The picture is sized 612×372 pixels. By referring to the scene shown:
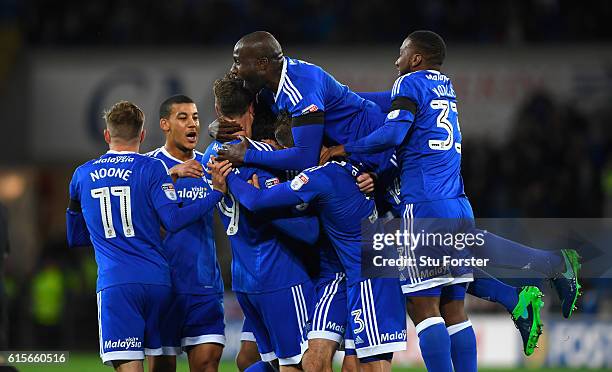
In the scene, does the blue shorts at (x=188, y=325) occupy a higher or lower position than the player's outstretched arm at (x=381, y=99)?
lower

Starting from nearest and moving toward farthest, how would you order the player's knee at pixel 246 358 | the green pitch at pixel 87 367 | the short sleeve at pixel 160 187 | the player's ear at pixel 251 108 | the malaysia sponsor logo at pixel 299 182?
the malaysia sponsor logo at pixel 299 182 < the short sleeve at pixel 160 187 < the player's ear at pixel 251 108 < the player's knee at pixel 246 358 < the green pitch at pixel 87 367

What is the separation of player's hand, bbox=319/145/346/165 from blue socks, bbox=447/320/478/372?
146 centimetres

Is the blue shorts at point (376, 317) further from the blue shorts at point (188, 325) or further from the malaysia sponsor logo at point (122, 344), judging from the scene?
the malaysia sponsor logo at point (122, 344)

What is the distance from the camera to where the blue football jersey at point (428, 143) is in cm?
686

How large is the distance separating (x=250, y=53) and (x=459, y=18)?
11.8 meters

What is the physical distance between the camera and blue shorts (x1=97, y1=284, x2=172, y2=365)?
22.5 feet

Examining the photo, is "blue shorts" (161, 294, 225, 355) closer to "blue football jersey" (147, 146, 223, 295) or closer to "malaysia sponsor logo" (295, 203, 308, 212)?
"blue football jersey" (147, 146, 223, 295)

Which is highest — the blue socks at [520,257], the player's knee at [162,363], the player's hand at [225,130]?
the player's hand at [225,130]

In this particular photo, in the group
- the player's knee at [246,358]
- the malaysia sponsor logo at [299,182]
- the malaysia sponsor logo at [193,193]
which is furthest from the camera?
the player's knee at [246,358]

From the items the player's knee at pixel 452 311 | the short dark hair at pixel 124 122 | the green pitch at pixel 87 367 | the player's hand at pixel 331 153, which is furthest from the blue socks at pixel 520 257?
the green pitch at pixel 87 367

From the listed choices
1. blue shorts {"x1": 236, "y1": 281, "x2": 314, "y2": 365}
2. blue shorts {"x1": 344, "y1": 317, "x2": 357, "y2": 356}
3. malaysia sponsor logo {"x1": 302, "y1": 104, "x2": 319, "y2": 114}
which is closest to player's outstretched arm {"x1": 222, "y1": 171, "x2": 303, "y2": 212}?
malaysia sponsor logo {"x1": 302, "y1": 104, "x2": 319, "y2": 114}

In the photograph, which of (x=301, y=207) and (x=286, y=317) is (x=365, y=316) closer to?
(x=286, y=317)

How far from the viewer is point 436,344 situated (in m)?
6.68

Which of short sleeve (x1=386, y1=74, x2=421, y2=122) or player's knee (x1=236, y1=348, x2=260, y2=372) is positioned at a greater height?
short sleeve (x1=386, y1=74, x2=421, y2=122)
